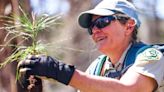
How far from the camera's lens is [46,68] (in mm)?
2420

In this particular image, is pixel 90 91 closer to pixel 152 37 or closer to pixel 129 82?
pixel 129 82

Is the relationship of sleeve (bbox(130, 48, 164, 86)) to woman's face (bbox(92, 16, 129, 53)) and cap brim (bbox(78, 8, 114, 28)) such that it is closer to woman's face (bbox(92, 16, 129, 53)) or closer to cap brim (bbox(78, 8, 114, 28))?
woman's face (bbox(92, 16, 129, 53))

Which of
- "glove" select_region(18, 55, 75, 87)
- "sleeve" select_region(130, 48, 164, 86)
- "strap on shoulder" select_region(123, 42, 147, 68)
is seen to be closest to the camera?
"glove" select_region(18, 55, 75, 87)

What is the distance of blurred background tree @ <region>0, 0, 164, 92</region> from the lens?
3680mm

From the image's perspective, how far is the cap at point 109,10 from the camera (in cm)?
279

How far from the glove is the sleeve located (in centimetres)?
37

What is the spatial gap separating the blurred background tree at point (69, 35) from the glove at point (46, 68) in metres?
0.42

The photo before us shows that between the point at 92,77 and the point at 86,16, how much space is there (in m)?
0.47

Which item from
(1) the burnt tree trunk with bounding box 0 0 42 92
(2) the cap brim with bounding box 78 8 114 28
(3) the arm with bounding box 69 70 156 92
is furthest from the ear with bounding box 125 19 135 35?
(1) the burnt tree trunk with bounding box 0 0 42 92

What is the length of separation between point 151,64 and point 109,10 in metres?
0.39

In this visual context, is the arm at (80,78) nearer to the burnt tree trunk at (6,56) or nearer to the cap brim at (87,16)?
the cap brim at (87,16)

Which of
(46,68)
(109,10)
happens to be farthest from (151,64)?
(46,68)

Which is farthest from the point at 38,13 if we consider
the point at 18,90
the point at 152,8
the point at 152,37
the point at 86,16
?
the point at 152,37

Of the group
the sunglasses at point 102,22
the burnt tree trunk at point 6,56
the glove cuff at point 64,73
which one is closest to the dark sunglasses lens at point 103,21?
the sunglasses at point 102,22
